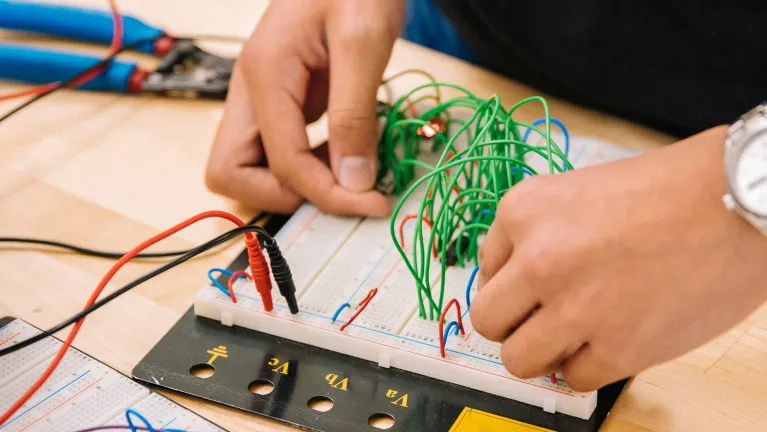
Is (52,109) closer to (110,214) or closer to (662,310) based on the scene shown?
(110,214)

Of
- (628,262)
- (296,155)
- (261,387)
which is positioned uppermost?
(628,262)

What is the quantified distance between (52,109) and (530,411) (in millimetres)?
847

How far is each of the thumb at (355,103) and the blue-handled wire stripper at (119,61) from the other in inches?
12.2

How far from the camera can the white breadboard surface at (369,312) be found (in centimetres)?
70

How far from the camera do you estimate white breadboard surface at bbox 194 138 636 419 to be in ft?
2.31

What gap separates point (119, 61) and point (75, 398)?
2.23 ft

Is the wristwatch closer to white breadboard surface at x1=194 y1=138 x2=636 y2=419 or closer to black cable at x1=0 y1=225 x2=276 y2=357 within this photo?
white breadboard surface at x1=194 y1=138 x2=636 y2=419

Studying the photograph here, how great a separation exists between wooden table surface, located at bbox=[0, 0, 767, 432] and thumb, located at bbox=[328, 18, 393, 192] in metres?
0.15

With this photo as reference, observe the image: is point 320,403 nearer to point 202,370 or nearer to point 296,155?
point 202,370

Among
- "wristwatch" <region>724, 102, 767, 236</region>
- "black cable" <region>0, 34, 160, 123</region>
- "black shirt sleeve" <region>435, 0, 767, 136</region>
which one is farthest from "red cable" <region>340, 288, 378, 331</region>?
"black cable" <region>0, 34, 160, 123</region>

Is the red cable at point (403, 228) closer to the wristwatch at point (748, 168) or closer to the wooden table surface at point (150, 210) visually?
the wooden table surface at point (150, 210)

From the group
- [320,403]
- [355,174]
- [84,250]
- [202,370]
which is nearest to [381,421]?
[320,403]

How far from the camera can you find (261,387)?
2.42ft

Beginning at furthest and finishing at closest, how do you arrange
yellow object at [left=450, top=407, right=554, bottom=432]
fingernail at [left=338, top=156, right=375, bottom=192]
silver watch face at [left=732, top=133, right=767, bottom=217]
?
fingernail at [left=338, top=156, right=375, bottom=192] < yellow object at [left=450, top=407, right=554, bottom=432] < silver watch face at [left=732, top=133, right=767, bottom=217]
